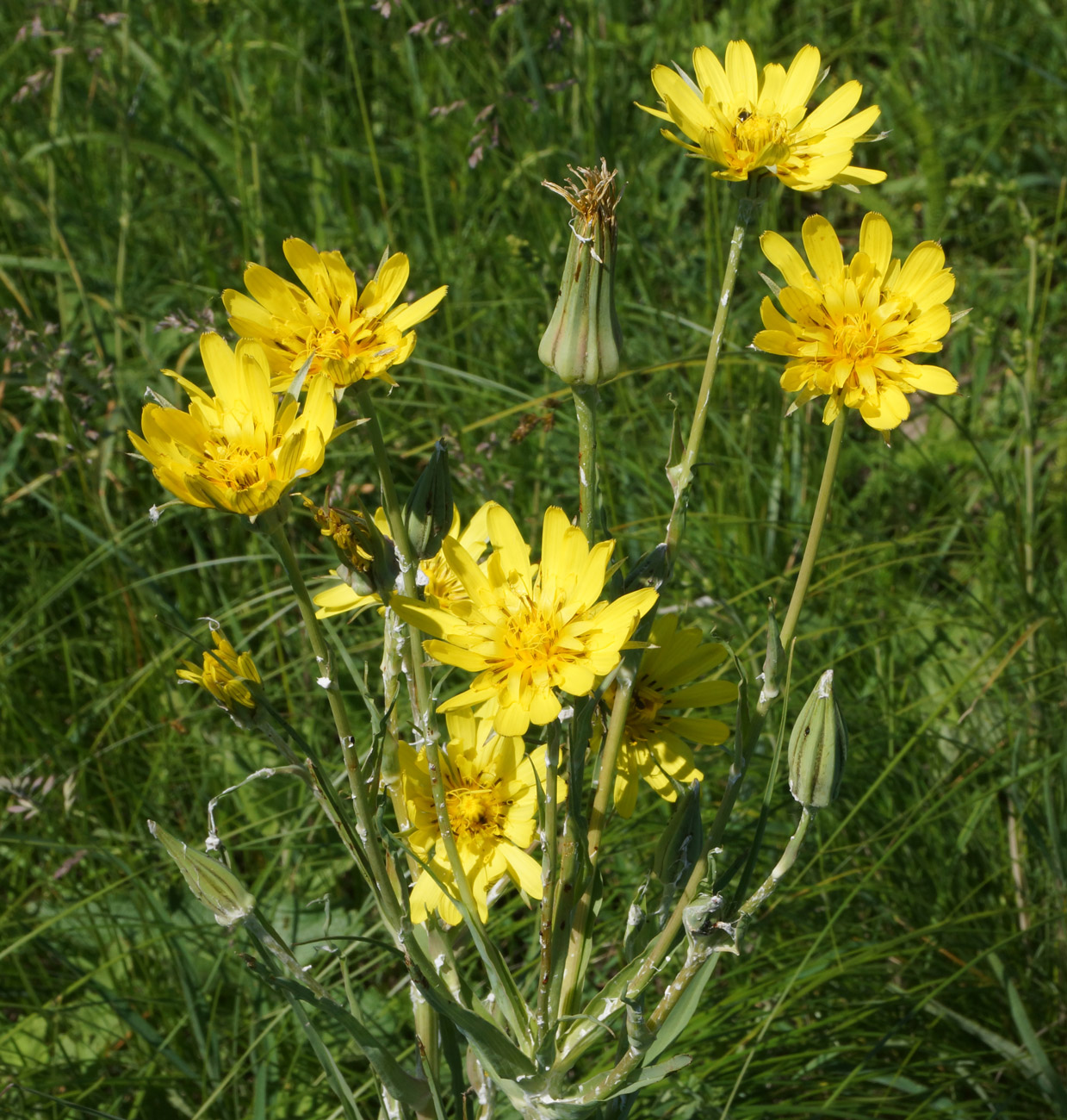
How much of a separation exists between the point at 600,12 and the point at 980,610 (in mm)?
2582

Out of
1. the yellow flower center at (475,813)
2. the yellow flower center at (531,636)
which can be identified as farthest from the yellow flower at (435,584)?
the yellow flower center at (475,813)

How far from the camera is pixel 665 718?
1.54 metres

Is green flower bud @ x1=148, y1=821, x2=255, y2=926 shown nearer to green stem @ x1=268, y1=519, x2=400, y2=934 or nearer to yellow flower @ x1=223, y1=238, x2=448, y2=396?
green stem @ x1=268, y1=519, x2=400, y2=934

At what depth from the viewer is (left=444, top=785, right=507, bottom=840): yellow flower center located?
157 cm

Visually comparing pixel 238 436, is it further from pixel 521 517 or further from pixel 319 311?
pixel 521 517

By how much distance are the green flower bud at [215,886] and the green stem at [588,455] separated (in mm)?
626

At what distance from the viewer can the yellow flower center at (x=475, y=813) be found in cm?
157

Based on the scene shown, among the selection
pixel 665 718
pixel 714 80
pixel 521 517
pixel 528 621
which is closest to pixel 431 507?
pixel 528 621

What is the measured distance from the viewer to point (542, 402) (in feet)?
8.14

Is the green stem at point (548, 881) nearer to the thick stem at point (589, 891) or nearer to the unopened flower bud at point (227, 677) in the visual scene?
the thick stem at point (589, 891)

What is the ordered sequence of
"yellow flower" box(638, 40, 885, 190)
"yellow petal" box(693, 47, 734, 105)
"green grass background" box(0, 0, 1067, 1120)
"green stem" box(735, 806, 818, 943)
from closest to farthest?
"green stem" box(735, 806, 818, 943) → "yellow flower" box(638, 40, 885, 190) → "yellow petal" box(693, 47, 734, 105) → "green grass background" box(0, 0, 1067, 1120)

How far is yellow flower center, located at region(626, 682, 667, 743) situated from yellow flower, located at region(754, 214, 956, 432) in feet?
1.45

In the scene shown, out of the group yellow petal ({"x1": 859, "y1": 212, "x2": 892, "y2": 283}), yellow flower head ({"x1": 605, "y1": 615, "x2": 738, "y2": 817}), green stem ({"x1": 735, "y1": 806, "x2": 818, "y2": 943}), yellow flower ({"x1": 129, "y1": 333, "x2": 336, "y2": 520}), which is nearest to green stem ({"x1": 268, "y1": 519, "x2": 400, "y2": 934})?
yellow flower ({"x1": 129, "y1": 333, "x2": 336, "y2": 520})

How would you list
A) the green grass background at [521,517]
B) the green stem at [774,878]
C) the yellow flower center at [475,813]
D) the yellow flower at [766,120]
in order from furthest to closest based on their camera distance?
1. the green grass background at [521,517]
2. the yellow flower center at [475,813]
3. the yellow flower at [766,120]
4. the green stem at [774,878]
